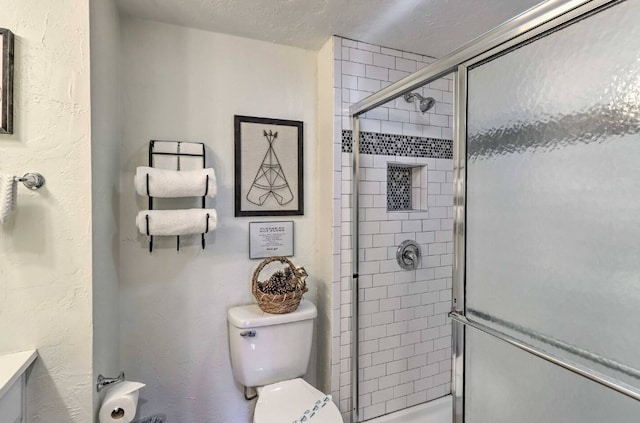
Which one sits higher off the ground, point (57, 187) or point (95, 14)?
point (95, 14)

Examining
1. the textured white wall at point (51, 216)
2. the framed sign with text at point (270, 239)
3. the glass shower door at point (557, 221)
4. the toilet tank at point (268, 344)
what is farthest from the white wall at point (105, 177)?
Answer: the glass shower door at point (557, 221)

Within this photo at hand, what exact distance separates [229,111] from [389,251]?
3.89ft

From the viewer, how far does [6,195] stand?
0.90 meters

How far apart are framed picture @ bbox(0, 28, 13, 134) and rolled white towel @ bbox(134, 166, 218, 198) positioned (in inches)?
16.6

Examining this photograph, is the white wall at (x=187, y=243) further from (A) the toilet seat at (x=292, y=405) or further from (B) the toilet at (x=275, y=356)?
(A) the toilet seat at (x=292, y=405)

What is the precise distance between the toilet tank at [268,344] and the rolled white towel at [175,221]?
1.54 feet

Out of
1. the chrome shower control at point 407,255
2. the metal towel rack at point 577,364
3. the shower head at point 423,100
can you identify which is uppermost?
the shower head at point 423,100

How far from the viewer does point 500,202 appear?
3.10ft

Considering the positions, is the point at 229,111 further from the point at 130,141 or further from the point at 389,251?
the point at 389,251

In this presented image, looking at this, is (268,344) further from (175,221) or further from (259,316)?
(175,221)

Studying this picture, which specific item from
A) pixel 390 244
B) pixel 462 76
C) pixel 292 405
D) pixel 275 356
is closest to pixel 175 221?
pixel 275 356

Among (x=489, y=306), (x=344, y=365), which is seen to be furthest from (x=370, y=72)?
(x=344, y=365)

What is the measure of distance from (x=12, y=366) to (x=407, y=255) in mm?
1723

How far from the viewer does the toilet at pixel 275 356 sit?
1378mm
